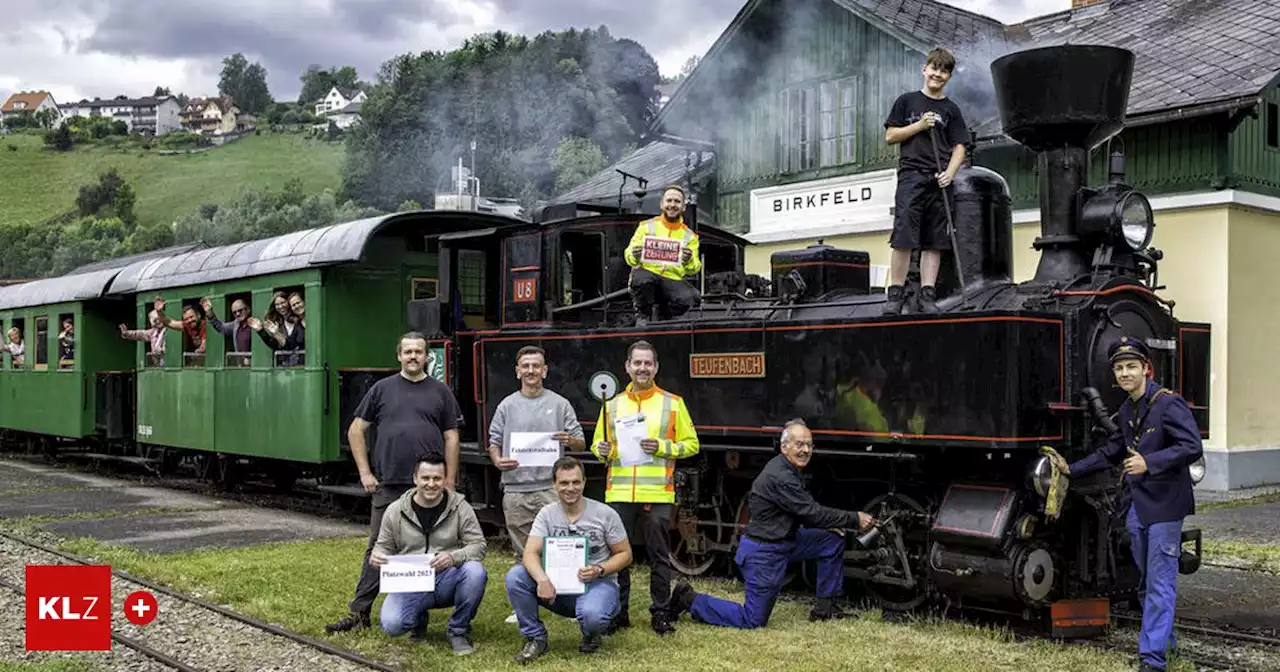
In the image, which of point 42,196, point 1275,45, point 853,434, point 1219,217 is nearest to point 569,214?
point 853,434

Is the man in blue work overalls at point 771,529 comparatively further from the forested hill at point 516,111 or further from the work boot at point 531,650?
the forested hill at point 516,111

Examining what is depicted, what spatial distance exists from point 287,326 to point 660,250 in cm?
632

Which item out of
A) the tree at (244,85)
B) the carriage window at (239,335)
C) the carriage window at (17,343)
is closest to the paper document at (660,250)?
the carriage window at (239,335)

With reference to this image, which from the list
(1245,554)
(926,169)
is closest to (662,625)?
(926,169)

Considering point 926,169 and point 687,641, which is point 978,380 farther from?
point 687,641

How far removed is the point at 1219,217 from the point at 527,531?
10943 millimetres

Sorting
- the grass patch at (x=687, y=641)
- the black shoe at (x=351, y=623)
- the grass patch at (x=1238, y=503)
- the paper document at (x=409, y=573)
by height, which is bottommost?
the grass patch at (x=1238, y=503)

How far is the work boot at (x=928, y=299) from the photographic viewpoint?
306 inches

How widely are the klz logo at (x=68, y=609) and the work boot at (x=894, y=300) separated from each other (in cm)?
499

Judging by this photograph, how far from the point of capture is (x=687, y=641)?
7.04 meters

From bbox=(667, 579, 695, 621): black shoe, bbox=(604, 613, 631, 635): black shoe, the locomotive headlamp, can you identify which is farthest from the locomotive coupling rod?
bbox=(604, 613, 631, 635): black shoe

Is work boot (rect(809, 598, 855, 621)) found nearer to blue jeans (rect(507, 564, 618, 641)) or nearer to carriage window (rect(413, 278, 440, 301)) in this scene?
blue jeans (rect(507, 564, 618, 641))

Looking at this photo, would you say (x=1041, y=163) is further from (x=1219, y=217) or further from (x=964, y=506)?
(x=1219, y=217)

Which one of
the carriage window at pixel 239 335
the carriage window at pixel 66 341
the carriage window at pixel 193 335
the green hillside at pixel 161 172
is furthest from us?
the green hillside at pixel 161 172
